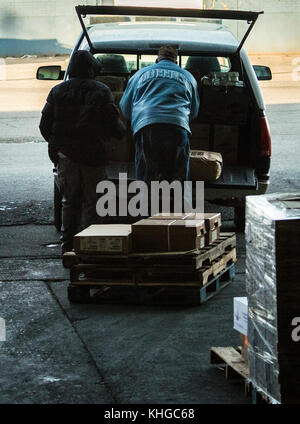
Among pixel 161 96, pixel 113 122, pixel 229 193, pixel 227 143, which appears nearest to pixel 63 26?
pixel 227 143

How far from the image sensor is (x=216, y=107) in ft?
33.6

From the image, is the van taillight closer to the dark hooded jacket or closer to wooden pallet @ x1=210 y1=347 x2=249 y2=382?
the dark hooded jacket

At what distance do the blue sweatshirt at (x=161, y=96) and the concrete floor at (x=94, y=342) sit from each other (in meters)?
1.54

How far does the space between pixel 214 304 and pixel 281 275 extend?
2734mm

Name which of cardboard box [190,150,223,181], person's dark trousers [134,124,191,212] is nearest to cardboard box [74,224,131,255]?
person's dark trousers [134,124,191,212]

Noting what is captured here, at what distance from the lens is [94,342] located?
6699 mm

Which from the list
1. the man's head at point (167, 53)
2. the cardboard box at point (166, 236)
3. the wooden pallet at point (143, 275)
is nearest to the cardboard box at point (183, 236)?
the cardboard box at point (166, 236)

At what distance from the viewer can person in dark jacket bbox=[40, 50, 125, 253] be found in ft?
29.5

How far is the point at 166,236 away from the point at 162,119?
1490 mm

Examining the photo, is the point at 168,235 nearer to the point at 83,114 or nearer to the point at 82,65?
the point at 83,114

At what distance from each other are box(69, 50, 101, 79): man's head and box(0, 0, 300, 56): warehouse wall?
27.4 m
